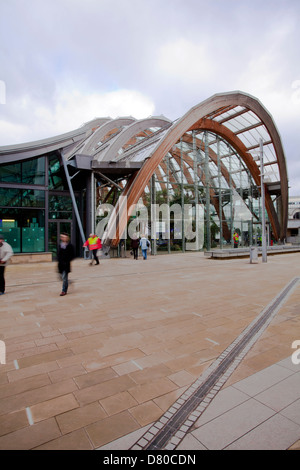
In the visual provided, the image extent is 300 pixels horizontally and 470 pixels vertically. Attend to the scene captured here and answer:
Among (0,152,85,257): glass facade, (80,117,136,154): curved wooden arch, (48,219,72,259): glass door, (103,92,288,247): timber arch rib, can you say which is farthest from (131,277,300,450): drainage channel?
(80,117,136,154): curved wooden arch

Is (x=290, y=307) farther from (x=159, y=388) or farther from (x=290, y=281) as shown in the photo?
(x=159, y=388)

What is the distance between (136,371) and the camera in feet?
10.6

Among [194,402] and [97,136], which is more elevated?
[97,136]

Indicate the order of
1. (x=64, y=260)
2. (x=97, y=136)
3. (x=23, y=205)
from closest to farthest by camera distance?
1. (x=64, y=260)
2. (x=23, y=205)
3. (x=97, y=136)

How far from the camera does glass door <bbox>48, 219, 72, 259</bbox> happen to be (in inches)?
688

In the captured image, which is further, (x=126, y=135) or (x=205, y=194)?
(x=205, y=194)

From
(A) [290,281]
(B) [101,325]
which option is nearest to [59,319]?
(B) [101,325]

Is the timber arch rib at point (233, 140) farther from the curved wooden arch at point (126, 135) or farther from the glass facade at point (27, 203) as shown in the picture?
the glass facade at point (27, 203)

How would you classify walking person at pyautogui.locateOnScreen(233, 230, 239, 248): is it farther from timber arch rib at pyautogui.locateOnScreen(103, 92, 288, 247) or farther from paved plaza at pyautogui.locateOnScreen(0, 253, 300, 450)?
paved plaza at pyautogui.locateOnScreen(0, 253, 300, 450)

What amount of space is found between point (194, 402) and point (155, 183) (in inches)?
743

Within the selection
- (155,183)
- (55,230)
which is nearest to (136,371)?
(55,230)

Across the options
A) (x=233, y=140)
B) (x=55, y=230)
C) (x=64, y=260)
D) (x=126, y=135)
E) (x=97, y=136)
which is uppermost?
(x=233, y=140)

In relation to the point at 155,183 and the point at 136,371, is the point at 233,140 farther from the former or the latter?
the point at 136,371

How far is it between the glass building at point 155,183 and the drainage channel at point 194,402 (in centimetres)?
1304
